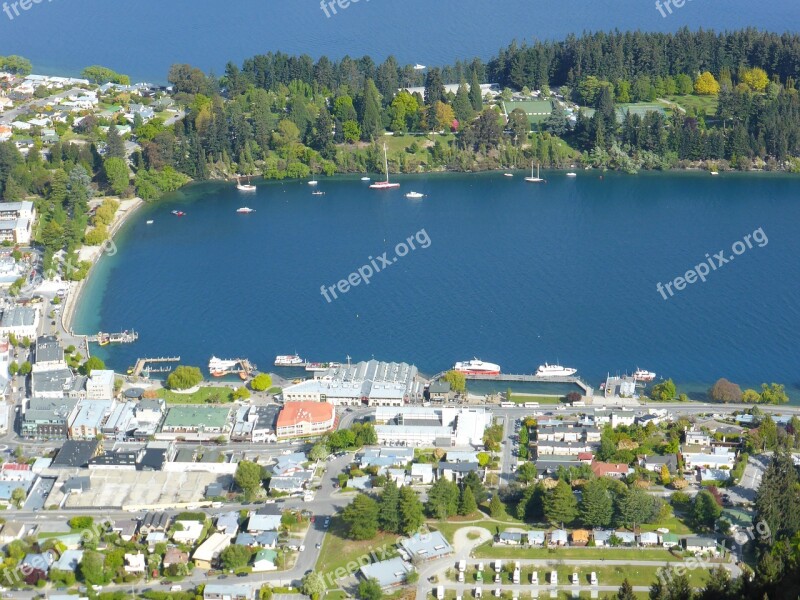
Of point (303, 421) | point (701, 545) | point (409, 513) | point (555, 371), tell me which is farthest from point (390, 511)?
point (555, 371)

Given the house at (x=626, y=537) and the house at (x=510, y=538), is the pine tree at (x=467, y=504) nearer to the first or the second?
the house at (x=510, y=538)

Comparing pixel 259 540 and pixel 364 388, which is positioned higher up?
pixel 364 388

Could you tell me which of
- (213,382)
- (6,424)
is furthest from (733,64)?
(6,424)

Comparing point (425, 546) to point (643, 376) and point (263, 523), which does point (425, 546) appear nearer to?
point (263, 523)

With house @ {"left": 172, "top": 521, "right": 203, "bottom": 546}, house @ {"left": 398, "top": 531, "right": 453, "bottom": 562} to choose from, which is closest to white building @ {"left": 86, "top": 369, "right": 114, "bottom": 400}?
house @ {"left": 172, "top": 521, "right": 203, "bottom": 546}

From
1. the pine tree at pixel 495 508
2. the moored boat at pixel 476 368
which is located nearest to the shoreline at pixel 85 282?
the moored boat at pixel 476 368

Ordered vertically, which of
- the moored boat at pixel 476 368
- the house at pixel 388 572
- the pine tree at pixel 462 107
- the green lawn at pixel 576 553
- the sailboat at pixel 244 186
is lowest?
the house at pixel 388 572

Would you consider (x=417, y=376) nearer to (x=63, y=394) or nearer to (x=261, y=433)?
(x=261, y=433)
